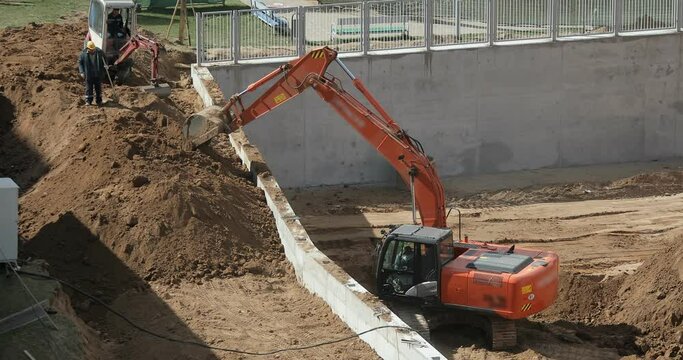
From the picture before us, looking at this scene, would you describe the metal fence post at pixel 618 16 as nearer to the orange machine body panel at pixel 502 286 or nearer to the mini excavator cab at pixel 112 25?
the mini excavator cab at pixel 112 25

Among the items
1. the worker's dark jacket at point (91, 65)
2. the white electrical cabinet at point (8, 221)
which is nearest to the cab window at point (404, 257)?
the white electrical cabinet at point (8, 221)

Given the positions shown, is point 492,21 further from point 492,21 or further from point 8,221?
point 8,221

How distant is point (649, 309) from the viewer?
72.4ft

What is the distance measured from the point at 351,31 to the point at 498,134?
4.57 m

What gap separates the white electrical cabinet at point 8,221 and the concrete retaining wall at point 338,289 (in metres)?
4.71

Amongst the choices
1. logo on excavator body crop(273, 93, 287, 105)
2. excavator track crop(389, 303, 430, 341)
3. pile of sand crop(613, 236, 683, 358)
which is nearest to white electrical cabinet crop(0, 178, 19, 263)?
excavator track crop(389, 303, 430, 341)

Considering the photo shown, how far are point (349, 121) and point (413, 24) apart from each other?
9.24 metres

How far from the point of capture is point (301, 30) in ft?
103

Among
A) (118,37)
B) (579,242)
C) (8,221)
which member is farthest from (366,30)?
(8,221)

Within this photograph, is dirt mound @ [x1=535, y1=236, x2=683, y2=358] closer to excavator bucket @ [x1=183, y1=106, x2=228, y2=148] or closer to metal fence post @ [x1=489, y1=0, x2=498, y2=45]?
excavator bucket @ [x1=183, y1=106, x2=228, y2=148]

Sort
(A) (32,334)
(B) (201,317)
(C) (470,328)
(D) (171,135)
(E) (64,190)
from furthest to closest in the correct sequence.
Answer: (D) (171,135), (E) (64,190), (C) (470,328), (B) (201,317), (A) (32,334)

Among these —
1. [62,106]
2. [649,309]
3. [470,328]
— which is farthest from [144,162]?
[649,309]

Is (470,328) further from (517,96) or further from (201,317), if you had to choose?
(517,96)

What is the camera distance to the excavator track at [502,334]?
20.4 m
